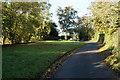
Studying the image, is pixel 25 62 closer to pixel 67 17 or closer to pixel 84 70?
pixel 84 70

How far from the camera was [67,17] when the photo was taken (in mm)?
65312

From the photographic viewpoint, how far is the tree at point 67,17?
2569 inches

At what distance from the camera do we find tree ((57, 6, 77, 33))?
65.2 metres

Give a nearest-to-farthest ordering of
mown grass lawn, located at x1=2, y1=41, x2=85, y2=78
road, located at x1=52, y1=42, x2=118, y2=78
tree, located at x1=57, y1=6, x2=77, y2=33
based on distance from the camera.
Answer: mown grass lawn, located at x1=2, y1=41, x2=85, y2=78 → road, located at x1=52, y1=42, x2=118, y2=78 → tree, located at x1=57, y1=6, x2=77, y2=33

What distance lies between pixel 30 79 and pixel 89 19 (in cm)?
1937

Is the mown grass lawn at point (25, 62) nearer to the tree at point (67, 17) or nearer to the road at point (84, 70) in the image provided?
the road at point (84, 70)

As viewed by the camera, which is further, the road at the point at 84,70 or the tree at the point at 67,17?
the tree at the point at 67,17

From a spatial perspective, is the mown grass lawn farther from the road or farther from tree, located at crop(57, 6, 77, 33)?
tree, located at crop(57, 6, 77, 33)

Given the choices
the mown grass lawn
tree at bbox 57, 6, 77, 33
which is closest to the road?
the mown grass lawn

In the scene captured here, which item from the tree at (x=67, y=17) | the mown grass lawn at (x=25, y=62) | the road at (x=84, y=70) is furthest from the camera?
the tree at (x=67, y=17)

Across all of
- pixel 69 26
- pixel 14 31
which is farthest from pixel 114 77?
pixel 69 26

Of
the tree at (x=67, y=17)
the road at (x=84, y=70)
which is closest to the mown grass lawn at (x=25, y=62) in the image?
the road at (x=84, y=70)

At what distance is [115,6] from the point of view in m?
14.2

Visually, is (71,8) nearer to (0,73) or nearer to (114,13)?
(114,13)
